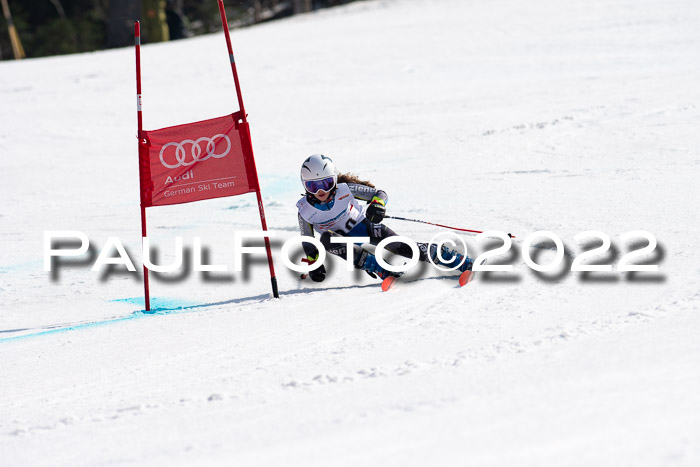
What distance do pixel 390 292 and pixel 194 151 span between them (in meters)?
1.94

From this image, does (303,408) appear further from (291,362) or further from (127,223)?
(127,223)

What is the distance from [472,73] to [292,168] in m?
5.74

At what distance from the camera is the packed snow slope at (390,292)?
137 inches

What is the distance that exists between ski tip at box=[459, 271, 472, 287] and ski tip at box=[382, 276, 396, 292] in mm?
552

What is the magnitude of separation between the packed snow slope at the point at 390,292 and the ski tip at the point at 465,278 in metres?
0.15

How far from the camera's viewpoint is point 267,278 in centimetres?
745

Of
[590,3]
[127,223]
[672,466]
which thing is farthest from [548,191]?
[590,3]

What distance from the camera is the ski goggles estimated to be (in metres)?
6.73

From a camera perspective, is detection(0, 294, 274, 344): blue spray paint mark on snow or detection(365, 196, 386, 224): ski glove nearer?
detection(0, 294, 274, 344): blue spray paint mark on snow

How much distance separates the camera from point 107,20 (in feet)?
104

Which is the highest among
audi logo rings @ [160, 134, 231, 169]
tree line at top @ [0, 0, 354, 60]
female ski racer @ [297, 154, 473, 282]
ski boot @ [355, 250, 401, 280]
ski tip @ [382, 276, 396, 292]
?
tree line at top @ [0, 0, 354, 60]

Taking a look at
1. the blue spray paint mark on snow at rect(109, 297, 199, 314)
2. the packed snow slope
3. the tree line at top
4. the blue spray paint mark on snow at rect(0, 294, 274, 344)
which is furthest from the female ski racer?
the tree line at top

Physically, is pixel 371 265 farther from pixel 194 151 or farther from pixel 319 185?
pixel 194 151

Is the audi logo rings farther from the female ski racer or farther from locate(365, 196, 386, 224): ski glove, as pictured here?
locate(365, 196, 386, 224): ski glove
